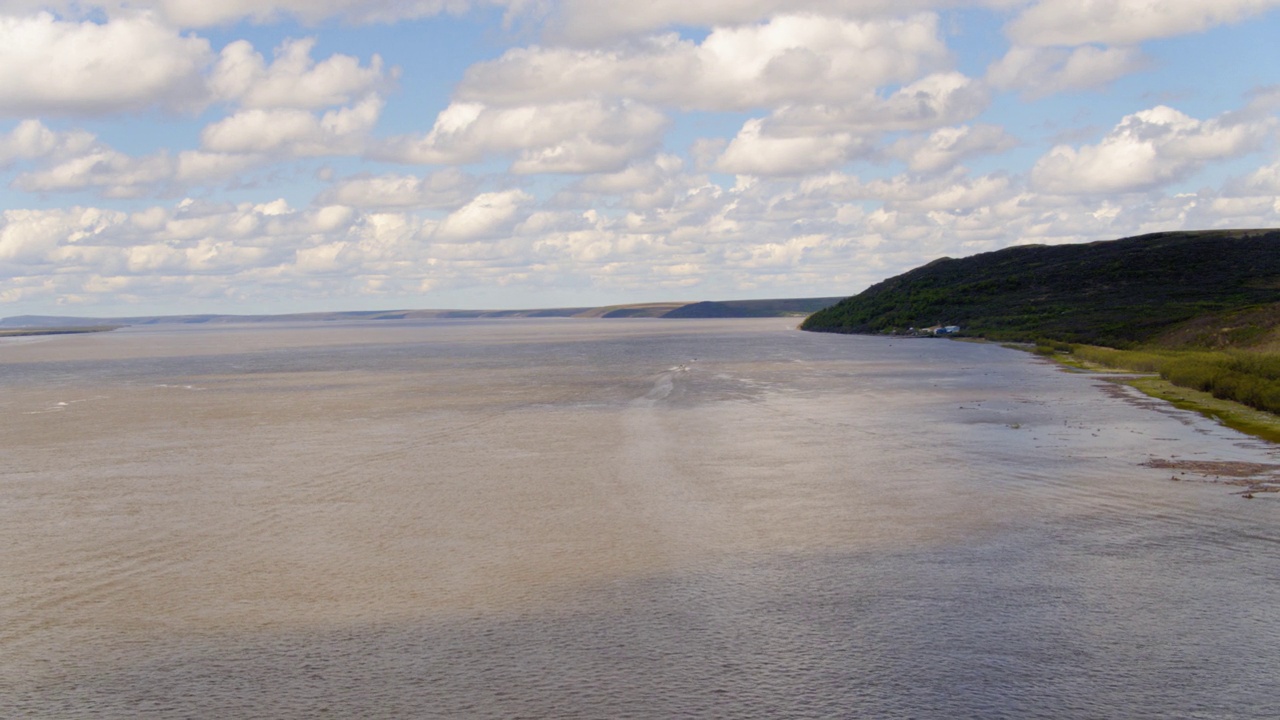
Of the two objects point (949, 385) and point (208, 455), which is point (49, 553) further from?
point (949, 385)

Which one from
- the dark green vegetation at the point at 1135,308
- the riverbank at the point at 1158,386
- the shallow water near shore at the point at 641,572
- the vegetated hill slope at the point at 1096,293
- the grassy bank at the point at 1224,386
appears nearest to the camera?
the shallow water near shore at the point at 641,572

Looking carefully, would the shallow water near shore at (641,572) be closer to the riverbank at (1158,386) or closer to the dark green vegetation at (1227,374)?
the riverbank at (1158,386)

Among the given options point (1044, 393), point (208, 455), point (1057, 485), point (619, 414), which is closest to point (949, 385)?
point (1044, 393)

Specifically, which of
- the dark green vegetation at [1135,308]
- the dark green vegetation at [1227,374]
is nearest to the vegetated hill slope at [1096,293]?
the dark green vegetation at [1135,308]

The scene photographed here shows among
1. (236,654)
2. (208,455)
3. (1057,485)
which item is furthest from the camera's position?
(208,455)

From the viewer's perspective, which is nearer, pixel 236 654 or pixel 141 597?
pixel 236 654

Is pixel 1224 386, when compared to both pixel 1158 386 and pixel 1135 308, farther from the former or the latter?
pixel 1135 308
